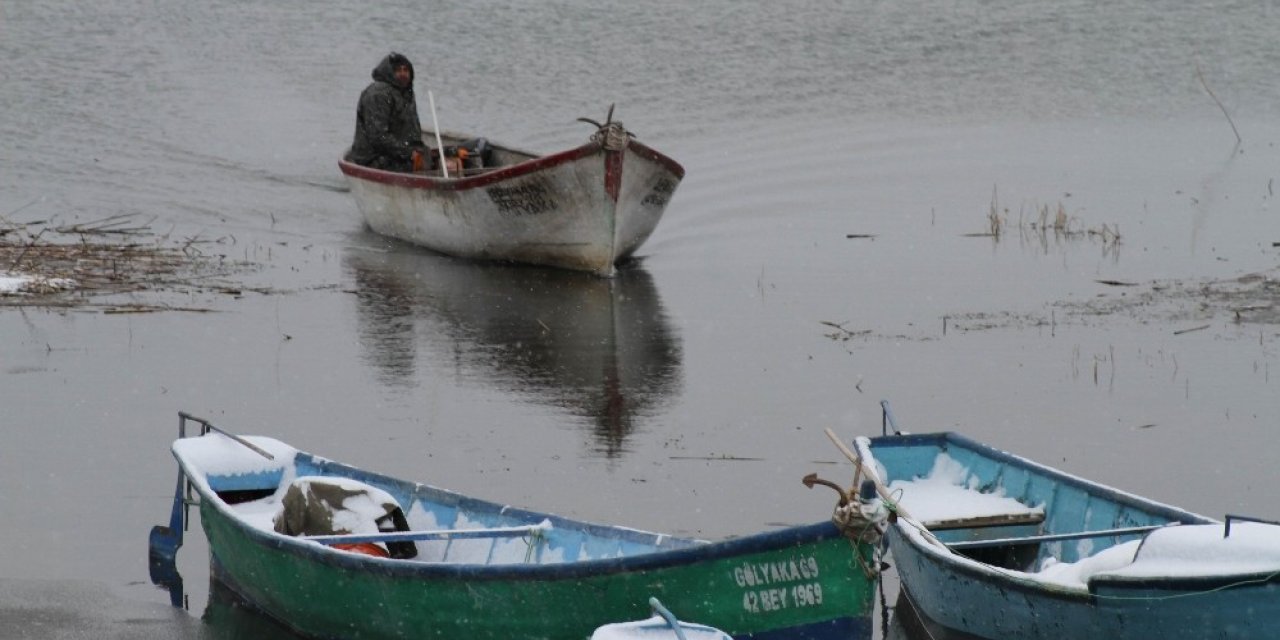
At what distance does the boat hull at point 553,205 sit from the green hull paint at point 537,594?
29.8 ft

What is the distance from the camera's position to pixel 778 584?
6.96 meters

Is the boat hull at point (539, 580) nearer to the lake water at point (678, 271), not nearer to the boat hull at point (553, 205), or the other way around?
the lake water at point (678, 271)

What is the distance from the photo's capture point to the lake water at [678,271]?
11039mm

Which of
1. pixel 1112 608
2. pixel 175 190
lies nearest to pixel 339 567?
pixel 1112 608

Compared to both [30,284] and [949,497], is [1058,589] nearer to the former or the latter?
[949,497]

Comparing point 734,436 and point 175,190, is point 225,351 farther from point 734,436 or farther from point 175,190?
point 175,190

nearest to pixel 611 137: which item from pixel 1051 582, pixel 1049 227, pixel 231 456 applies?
pixel 1049 227

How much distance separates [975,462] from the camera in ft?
31.8

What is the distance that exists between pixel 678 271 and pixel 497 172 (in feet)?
6.98

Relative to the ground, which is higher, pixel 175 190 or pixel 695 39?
pixel 695 39

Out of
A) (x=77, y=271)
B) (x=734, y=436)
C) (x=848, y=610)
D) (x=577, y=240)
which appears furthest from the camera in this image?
(x=577, y=240)

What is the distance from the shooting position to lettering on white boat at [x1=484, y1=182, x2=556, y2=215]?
58.4ft

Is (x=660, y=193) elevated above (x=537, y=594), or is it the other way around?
(x=660, y=193)

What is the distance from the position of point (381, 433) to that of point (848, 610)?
18.2ft
